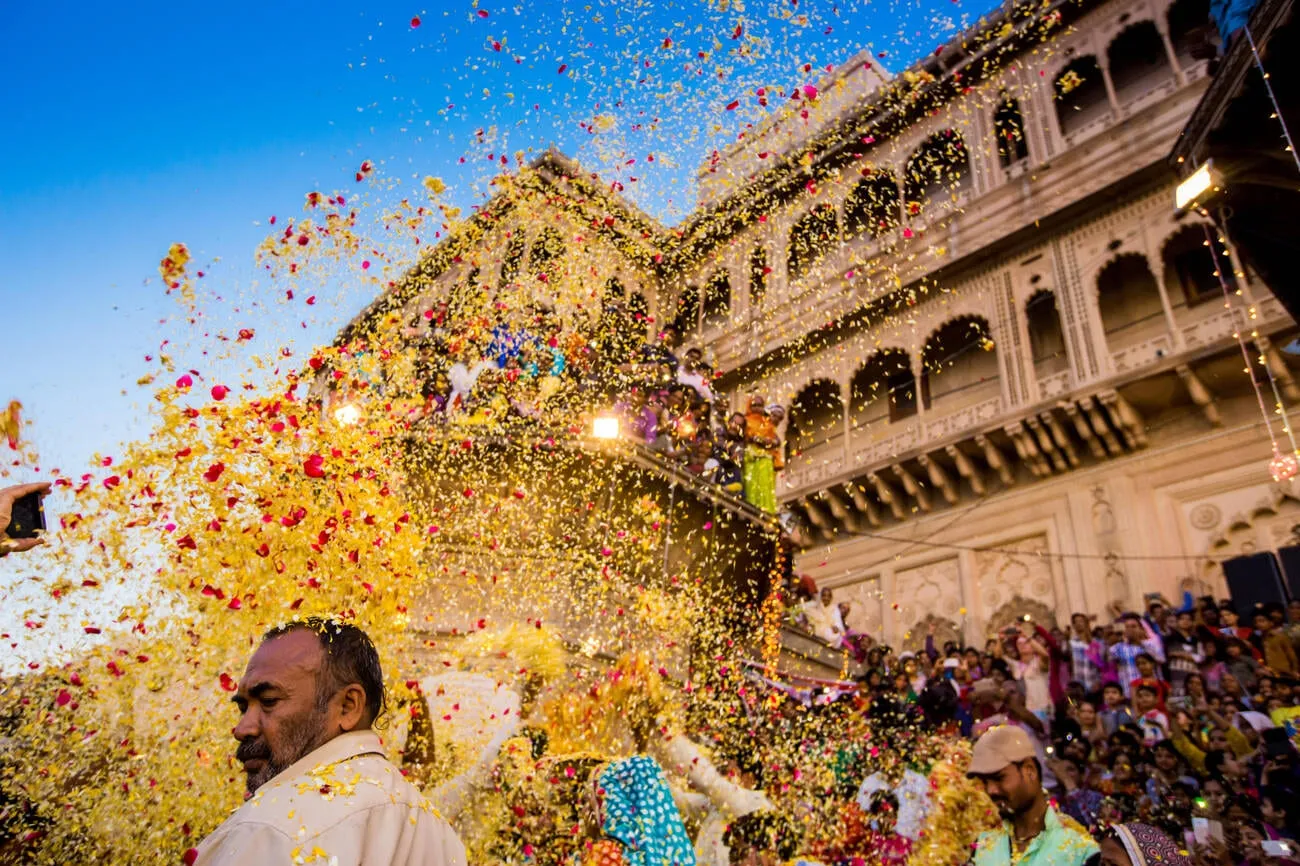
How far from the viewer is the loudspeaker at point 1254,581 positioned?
10461 mm

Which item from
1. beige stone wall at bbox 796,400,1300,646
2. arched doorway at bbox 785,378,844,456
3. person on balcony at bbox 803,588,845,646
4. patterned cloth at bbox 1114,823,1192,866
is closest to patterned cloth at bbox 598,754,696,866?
patterned cloth at bbox 1114,823,1192,866

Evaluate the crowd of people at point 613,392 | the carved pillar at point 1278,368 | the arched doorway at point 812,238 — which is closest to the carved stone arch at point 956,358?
the arched doorway at point 812,238

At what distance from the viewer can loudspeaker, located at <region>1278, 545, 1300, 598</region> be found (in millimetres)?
10312

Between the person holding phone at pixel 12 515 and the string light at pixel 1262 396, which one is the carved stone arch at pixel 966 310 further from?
the person holding phone at pixel 12 515

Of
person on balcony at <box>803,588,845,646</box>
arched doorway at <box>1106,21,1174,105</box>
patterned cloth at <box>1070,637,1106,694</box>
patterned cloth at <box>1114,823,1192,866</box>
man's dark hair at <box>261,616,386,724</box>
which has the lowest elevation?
patterned cloth at <box>1114,823,1192,866</box>

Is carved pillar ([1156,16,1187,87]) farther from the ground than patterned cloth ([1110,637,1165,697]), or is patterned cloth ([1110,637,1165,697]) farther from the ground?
carved pillar ([1156,16,1187,87])

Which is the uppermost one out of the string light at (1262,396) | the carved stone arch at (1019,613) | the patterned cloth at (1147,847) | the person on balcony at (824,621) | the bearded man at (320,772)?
the string light at (1262,396)

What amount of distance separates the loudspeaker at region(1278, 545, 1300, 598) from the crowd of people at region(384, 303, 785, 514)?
671 cm

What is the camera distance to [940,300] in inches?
655

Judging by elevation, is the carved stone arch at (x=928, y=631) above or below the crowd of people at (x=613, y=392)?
below

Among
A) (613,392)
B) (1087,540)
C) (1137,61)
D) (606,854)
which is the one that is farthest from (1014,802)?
(1137,61)

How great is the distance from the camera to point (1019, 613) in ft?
45.6

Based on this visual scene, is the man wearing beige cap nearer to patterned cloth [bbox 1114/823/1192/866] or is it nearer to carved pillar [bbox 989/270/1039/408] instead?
patterned cloth [bbox 1114/823/1192/866]

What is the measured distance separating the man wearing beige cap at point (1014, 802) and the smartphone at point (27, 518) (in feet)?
12.0
